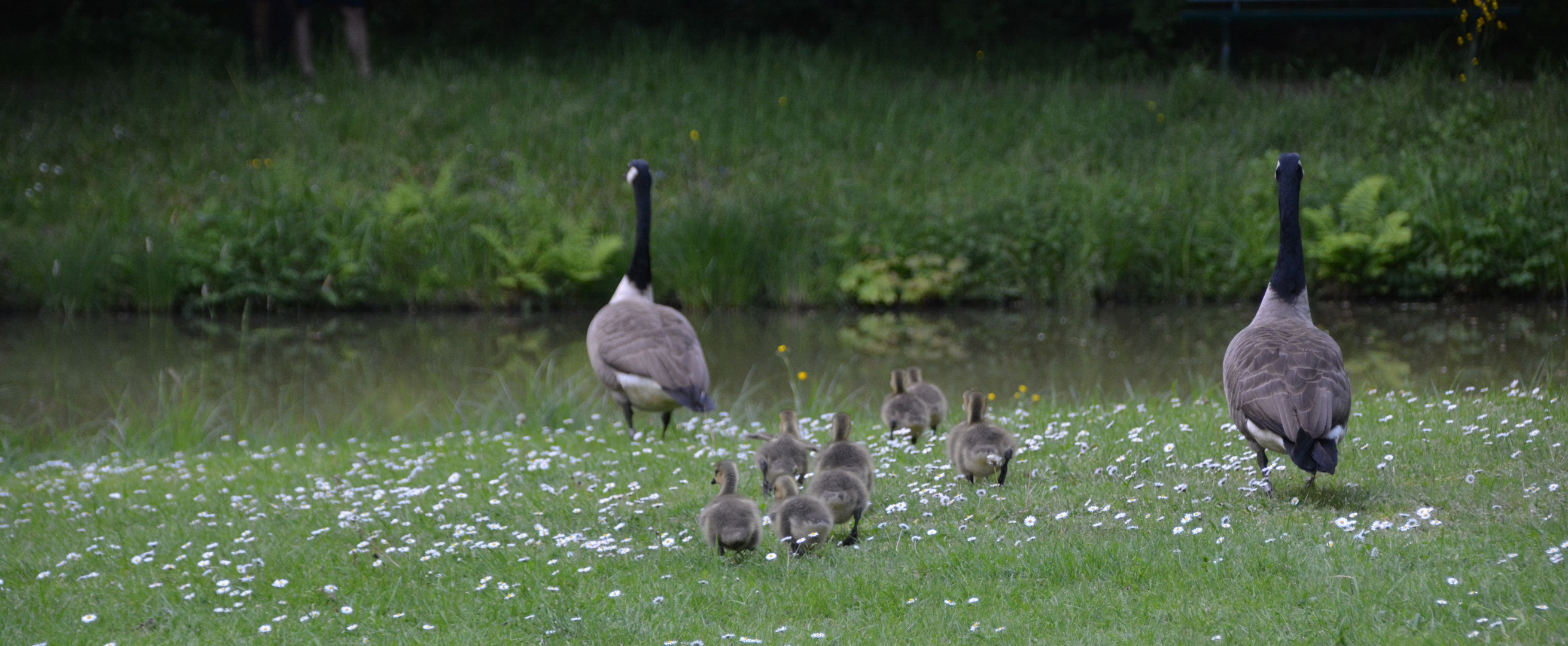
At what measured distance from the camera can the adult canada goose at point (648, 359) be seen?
8.77 meters

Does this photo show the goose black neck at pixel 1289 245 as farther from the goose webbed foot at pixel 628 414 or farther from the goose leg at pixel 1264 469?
the goose webbed foot at pixel 628 414

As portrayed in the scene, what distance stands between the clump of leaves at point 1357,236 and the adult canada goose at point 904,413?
9937 mm

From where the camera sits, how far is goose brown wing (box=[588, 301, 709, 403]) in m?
8.79

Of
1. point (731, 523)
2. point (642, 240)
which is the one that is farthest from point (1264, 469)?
point (642, 240)

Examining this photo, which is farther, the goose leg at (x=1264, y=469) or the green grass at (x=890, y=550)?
the goose leg at (x=1264, y=469)

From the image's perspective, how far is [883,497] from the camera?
655cm

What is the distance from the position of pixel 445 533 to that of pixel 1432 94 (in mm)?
17968

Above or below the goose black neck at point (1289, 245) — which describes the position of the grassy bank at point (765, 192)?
below

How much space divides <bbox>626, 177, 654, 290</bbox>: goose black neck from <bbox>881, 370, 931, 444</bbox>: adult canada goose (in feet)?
9.98

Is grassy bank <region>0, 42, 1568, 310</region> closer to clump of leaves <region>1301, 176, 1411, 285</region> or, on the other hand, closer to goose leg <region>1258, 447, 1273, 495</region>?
clump of leaves <region>1301, 176, 1411, 285</region>

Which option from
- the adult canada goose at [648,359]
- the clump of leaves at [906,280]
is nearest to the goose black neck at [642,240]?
the adult canada goose at [648,359]

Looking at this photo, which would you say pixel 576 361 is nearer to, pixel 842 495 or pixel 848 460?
pixel 848 460

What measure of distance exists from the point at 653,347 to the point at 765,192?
9331 millimetres

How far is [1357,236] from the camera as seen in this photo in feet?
52.3
